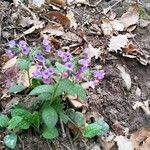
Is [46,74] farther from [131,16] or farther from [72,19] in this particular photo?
[131,16]

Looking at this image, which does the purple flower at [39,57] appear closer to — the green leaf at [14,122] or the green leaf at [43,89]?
the green leaf at [43,89]

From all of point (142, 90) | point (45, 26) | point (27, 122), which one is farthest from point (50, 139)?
point (45, 26)

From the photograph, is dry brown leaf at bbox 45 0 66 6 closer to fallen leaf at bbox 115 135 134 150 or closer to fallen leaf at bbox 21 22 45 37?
fallen leaf at bbox 21 22 45 37

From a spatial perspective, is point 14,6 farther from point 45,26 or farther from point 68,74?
point 68,74

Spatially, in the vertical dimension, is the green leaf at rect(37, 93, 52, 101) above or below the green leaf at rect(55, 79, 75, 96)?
below

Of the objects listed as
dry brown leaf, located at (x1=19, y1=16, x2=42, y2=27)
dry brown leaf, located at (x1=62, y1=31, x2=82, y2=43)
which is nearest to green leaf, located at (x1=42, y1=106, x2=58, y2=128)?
dry brown leaf, located at (x1=62, y1=31, x2=82, y2=43)

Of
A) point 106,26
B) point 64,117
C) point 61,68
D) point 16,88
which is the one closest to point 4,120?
point 16,88

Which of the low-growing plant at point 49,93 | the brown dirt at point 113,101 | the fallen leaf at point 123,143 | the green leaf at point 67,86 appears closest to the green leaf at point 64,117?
the low-growing plant at point 49,93

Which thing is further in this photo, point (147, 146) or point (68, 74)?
point (147, 146)
